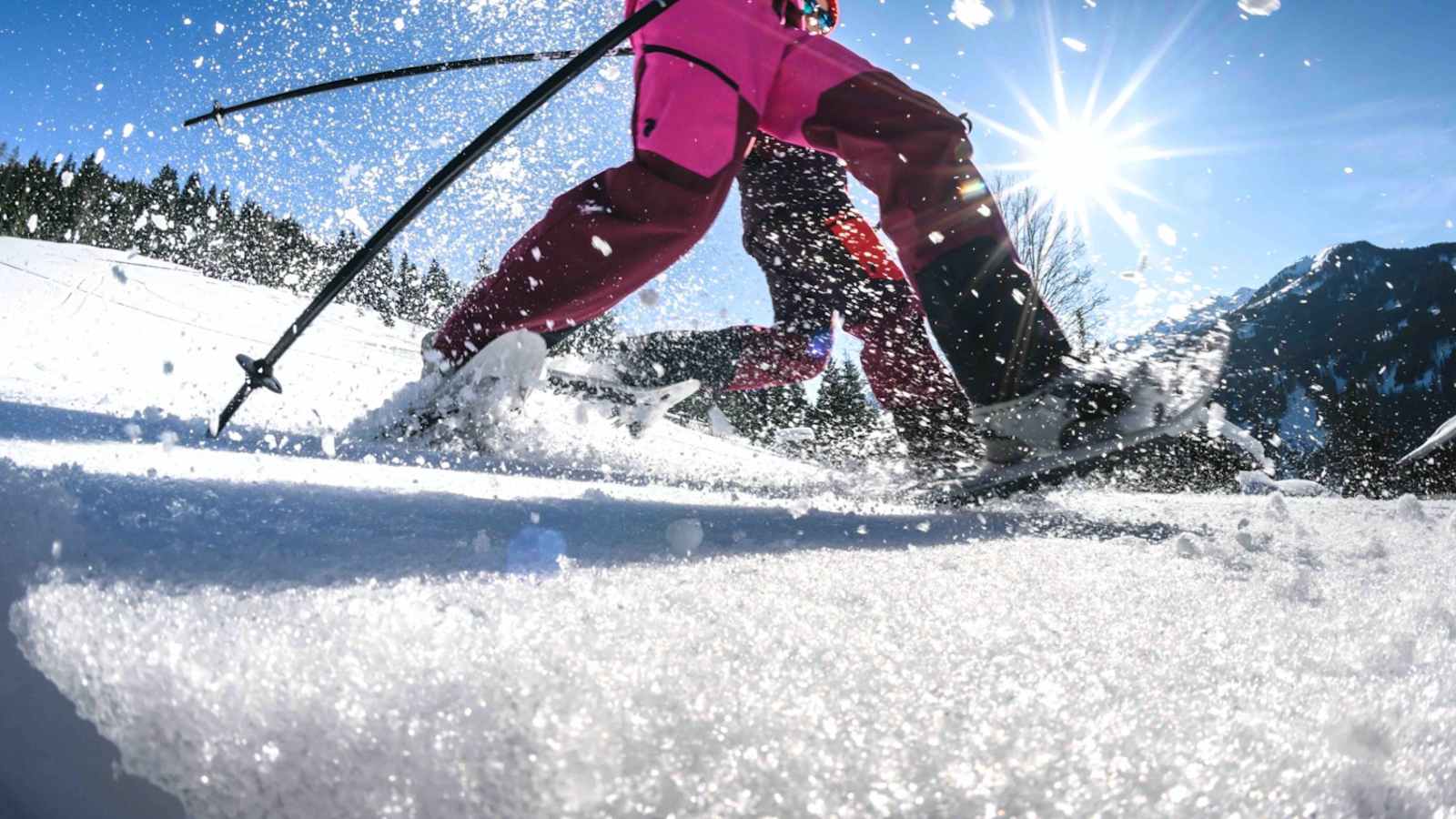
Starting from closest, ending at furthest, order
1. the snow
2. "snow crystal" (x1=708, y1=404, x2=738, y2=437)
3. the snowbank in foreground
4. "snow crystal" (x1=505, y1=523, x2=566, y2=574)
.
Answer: the snowbank in foreground → "snow crystal" (x1=505, y1=523, x2=566, y2=574) → "snow crystal" (x1=708, y1=404, x2=738, y2=437) → the snow

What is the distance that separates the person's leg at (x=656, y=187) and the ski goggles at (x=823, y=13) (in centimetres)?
28

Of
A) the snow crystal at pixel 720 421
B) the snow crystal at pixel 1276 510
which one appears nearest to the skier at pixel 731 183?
the snow crystal at pixel 1276 510

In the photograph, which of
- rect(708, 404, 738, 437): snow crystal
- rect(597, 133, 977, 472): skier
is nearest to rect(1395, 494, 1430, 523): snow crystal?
rect(597, 133, 977, 472): skier

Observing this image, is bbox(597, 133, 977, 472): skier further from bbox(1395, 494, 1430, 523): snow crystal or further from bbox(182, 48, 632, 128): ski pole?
bbox(1395, 494, 1430, 523): snow crystal

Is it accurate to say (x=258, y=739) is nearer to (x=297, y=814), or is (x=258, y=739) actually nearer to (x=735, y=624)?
(x=297, y=814)

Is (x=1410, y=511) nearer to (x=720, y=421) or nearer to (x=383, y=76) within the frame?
(x=720, y=421)

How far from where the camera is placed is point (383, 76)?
220 centimetres

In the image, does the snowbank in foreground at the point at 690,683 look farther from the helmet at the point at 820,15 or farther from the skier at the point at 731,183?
the helmet at the point at 820,15

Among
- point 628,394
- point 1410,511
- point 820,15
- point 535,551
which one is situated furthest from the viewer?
point 628,394

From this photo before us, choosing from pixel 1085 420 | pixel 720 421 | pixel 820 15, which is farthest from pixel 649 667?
pixel 720 421

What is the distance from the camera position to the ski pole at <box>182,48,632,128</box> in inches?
86.2

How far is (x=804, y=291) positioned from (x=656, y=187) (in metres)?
0.84

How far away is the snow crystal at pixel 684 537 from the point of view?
70cm

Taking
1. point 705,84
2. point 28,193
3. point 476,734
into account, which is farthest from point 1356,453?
point 28,193
